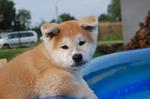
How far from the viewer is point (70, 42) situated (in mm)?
3547

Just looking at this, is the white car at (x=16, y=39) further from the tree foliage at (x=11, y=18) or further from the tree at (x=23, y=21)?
the tree at (x=23, y=21)

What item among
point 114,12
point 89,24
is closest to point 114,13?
point 114,12

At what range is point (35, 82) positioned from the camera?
3613mm

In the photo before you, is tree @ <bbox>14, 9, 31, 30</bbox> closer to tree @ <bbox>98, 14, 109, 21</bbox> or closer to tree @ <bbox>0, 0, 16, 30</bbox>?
tree @ <bbox>0, 0, 16, 30</bbox>

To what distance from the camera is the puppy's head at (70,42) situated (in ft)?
11.6

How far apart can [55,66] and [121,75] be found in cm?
330

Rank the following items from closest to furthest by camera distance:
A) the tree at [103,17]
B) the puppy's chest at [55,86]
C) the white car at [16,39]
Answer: the puppy's chest at [55,86], the white car at [16,39], the tree at [103,17]

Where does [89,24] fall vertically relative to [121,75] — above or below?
above

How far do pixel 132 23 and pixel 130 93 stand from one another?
10467 mm

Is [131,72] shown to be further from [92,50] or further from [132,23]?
[132,23]

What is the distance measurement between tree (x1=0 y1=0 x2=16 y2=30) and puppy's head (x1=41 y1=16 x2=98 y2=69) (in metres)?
42.3

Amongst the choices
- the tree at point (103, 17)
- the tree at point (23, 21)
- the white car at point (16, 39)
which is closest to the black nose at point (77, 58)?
the white car at point (16, 39)

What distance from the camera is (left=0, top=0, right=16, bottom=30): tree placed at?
4584 centimetres

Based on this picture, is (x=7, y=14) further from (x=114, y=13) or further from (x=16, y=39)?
(x=114, y=13)
